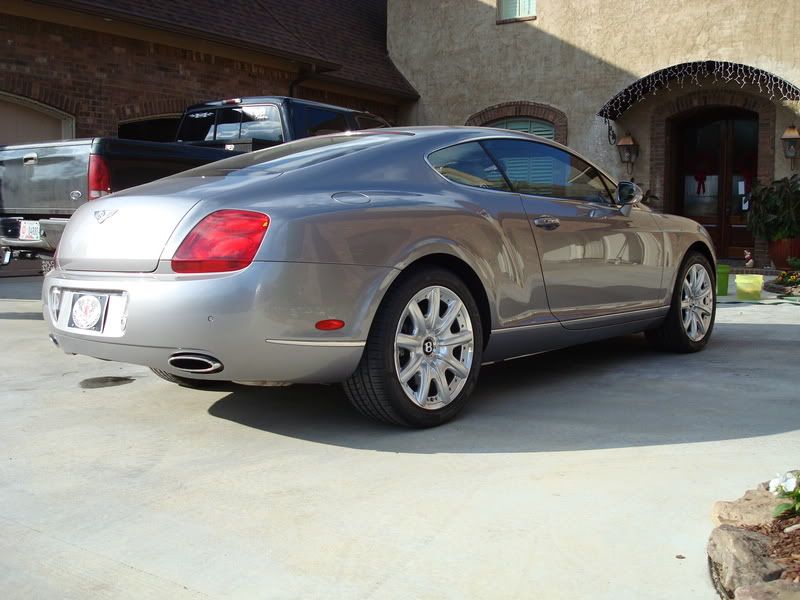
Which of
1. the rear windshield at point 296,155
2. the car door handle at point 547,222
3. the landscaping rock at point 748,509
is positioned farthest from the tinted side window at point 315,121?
the landscaping rock at point 748,509

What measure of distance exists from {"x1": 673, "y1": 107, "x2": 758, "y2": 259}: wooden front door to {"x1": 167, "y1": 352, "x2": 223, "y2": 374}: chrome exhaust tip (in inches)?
579

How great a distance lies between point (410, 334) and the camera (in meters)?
3.95

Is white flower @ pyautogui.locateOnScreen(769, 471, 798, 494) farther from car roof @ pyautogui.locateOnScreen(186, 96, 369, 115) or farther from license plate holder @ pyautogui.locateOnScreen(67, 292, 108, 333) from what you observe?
car roof @ pyautogui.locateOnScreen(186, 96, 369, 115)

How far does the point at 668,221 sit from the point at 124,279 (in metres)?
3.68

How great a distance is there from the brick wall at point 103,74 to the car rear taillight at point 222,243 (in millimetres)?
9655

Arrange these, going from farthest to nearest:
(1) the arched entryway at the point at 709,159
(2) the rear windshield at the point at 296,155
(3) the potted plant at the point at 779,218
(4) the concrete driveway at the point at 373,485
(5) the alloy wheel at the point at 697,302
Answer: (1) the arched entryway at the point at 709,159
(3) the potted plant at the point at 779,218
(5) the alloy wheel at the point at 697,302
(2) the rear windshield at the point at 296,155
(4) the concrete driveway at the point at 373,485

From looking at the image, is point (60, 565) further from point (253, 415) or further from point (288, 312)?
point (253, 415)

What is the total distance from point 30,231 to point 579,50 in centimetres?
1296

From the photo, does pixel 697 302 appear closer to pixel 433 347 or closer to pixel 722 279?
pixel 433 347

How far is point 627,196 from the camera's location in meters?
5.43

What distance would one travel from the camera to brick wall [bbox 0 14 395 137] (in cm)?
1202

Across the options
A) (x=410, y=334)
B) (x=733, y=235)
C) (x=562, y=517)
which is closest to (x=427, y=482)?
(x=562, y=517)

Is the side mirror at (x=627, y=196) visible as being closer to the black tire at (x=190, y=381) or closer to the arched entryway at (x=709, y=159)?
the black tire at (x=190, y=381)

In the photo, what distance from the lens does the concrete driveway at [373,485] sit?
8.14 feet
